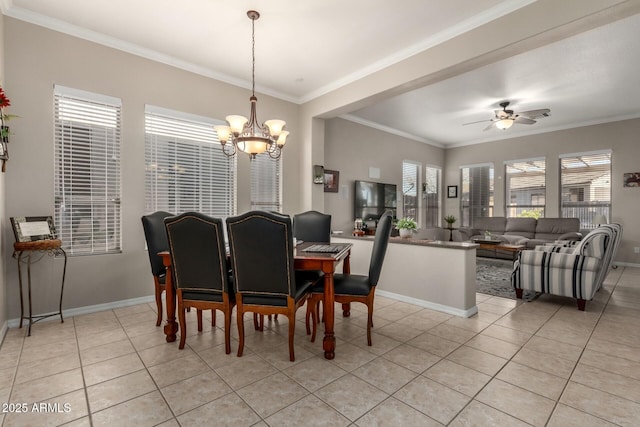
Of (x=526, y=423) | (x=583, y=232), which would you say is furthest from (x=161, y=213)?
(x=583, y=232)

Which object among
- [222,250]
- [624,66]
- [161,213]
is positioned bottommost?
[222,250]

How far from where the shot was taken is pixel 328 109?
4.46 meters

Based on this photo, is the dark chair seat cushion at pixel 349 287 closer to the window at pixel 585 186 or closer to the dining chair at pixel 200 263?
the dining chair at pixel 200 263

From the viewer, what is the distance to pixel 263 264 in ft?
6.97

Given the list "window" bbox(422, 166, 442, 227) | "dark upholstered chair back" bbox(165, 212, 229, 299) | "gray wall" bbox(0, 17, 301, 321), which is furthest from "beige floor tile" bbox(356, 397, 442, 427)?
"window" bbox(422, 166, 442, 227)

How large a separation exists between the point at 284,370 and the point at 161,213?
78.0 inches

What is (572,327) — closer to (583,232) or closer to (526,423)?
(526,423)

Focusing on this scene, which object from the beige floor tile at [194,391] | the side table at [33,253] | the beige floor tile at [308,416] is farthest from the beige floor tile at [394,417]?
the side table at [33,253]

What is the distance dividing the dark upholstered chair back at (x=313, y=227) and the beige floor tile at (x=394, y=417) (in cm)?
208

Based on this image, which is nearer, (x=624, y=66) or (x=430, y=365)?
(x=430, y=365)

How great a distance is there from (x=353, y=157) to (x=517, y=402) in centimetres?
481

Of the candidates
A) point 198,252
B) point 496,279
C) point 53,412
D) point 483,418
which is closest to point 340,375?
point 483,418

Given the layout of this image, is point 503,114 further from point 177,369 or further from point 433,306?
point 177,369

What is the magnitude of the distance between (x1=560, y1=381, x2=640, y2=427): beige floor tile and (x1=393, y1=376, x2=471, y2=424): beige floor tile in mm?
604
